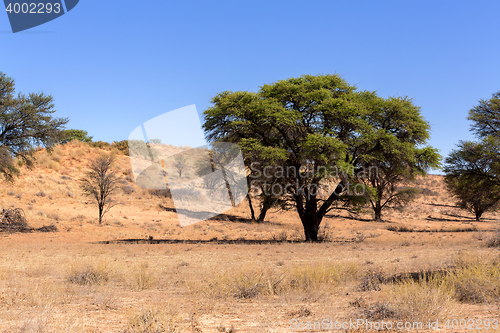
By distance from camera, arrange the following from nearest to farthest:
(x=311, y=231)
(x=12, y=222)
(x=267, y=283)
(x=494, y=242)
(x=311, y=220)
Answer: (x=267, y=283), (x=494, y=242), (x=311, y=231), (x=311, y=220), (x=12, y=222)

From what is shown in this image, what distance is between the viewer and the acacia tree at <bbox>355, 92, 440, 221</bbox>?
19.5m

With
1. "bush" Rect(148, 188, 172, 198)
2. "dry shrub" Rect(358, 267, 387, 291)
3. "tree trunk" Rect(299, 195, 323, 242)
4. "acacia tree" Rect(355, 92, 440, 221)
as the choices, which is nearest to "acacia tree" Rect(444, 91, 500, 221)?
"acacia tree" Rect(355, 92, 440, 221)

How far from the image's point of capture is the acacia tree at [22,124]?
2439cm

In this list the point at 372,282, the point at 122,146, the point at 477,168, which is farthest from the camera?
the point at 122,146

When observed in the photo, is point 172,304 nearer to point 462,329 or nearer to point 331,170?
point 462,329

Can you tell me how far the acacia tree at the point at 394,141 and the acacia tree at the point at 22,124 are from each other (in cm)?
2250

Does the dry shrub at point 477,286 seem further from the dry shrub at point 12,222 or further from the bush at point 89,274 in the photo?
the dry shrub at point 12,222

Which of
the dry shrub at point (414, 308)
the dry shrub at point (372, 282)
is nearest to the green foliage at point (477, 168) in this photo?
the dry shrub at point (372, 282)

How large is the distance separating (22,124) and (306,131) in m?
20.6

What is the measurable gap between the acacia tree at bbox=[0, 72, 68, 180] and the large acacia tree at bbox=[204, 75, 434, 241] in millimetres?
13007

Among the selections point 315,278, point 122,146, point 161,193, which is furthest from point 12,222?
point 122,146

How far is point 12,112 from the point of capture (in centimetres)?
2456

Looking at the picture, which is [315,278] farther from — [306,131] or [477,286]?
[306,131]

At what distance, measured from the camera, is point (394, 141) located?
19.2 m
